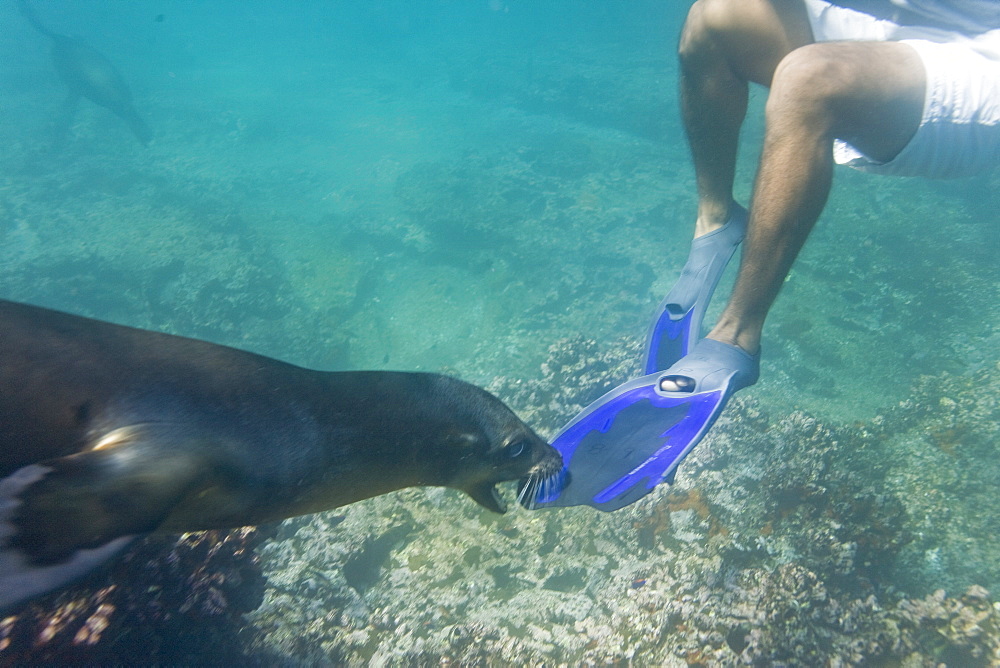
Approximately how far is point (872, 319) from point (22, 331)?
8.27 metres

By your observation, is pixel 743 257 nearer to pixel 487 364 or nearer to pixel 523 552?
pixel 523 552

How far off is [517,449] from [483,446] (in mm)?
212

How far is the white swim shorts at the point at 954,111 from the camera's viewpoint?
2.04 metres

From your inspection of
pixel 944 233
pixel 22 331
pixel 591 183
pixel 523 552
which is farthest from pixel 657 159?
pixel 22 331

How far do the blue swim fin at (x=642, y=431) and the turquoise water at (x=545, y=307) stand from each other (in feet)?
3.66

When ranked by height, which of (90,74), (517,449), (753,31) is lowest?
(517,449)

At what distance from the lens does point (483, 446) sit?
2.20 metres

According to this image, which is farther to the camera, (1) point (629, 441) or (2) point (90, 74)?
(2) point (90, 74)

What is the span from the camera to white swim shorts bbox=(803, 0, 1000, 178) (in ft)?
6.71

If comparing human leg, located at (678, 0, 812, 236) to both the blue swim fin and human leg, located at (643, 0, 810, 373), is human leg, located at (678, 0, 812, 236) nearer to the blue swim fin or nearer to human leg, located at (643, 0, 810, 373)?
human leg, located at (643, 0, 810, 373)

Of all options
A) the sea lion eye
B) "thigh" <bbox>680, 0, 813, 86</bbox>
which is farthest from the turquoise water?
"thigh" <bbox>680, 0, 813, 86</bbox>

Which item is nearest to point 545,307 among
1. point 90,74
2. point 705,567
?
point 705,567

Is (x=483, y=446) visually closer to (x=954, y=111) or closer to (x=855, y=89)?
(x=855, y=89)

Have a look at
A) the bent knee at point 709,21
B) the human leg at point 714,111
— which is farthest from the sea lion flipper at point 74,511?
the bent knee at point 709,21
